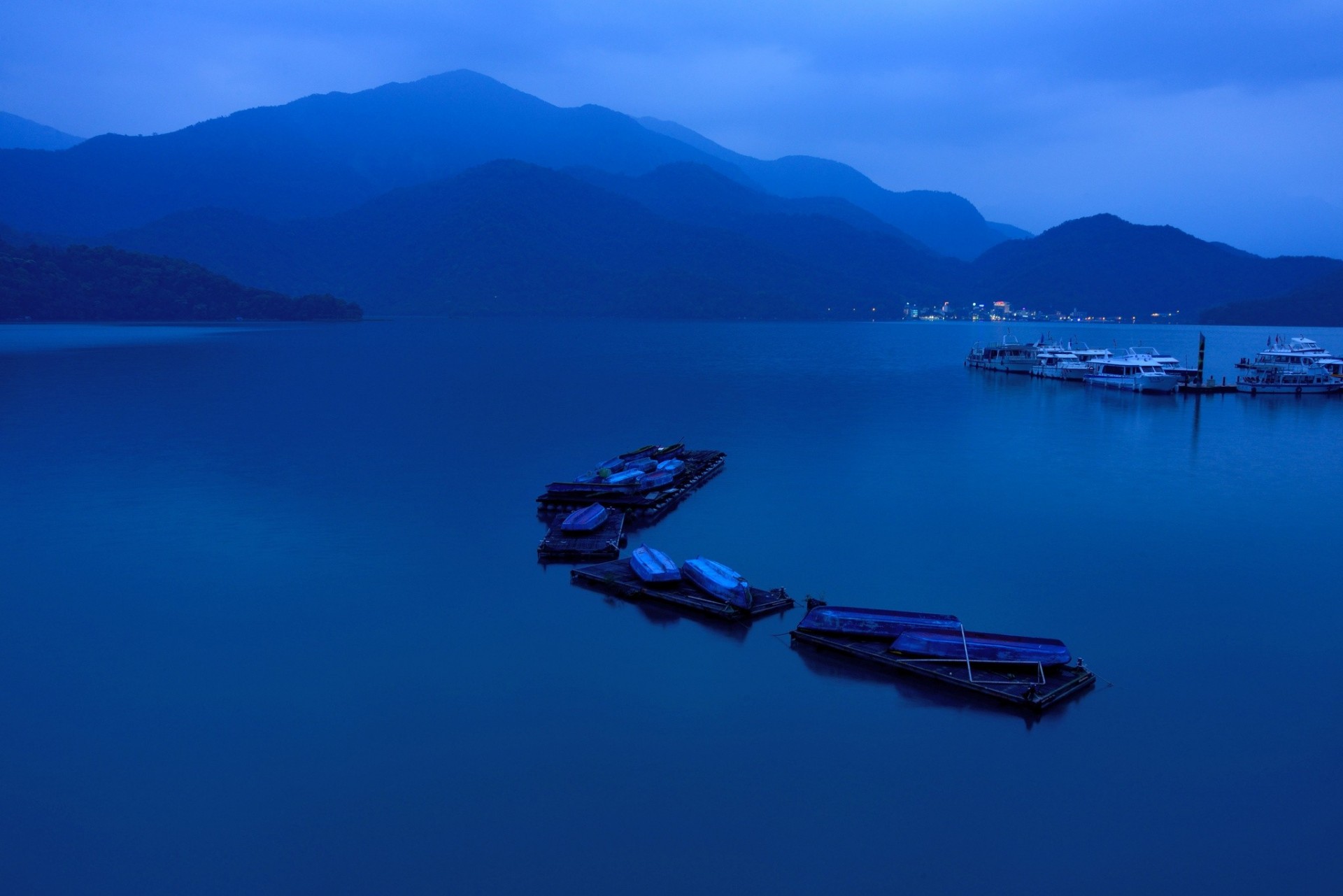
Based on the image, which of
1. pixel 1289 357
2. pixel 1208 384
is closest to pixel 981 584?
pixel 1208 384

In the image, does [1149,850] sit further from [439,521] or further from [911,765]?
[439,521]

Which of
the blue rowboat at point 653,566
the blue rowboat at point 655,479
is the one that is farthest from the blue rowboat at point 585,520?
the blue rowboat at point 655,479

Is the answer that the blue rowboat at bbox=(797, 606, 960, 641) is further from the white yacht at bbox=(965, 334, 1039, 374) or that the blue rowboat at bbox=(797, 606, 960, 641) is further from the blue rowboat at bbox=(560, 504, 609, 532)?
the white yacht at bbox=(965, 334, 1039, 374)

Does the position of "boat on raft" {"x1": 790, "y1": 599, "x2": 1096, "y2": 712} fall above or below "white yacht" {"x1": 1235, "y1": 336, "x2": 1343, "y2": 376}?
below

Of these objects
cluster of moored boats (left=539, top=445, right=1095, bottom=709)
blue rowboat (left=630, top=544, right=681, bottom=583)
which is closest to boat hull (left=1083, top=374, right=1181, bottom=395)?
cluster of moored boats (left=539, top=445, right=1095, bottom=709)

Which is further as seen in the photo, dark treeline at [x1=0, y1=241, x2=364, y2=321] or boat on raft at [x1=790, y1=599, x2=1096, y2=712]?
dark treeline at [x1=0, y1=241, x2=364, y2=321]

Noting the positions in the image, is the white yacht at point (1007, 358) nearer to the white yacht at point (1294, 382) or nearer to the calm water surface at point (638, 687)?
the white yacht at point (1294, 382)

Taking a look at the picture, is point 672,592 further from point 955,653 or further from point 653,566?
point 955,653
